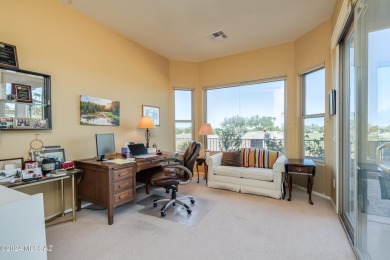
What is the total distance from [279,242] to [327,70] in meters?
2.72

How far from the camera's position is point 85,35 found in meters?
2.88

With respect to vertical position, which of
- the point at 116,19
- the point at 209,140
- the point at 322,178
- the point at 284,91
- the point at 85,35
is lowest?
the point at 322,178

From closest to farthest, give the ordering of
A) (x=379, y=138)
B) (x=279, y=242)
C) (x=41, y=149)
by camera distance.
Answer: (x=379, y=138), (x=279, y=242), (x=41, y=149)

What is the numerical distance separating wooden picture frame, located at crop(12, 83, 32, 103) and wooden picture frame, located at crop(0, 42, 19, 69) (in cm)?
22

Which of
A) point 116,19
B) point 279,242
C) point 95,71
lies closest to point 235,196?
point 279,242

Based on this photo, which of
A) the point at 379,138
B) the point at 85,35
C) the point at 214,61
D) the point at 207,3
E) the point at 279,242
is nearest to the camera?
the point at 379,138

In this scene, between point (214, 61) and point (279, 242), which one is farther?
point (214, 61)

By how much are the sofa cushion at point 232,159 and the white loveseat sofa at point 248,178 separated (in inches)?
5.3

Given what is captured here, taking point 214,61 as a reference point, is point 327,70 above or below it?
below

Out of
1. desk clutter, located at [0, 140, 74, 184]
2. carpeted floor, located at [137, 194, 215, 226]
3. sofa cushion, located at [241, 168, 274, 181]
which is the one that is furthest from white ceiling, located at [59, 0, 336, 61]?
carpeted floor, located at [137, 194, 215, 226]

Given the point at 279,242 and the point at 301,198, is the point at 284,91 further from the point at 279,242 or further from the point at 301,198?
the point at 279,242

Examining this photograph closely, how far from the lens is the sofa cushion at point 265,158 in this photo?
11.6ft

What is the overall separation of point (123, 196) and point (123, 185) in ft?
0.49

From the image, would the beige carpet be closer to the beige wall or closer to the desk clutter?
the desk clutter
